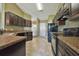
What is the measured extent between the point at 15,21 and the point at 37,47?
0.55m

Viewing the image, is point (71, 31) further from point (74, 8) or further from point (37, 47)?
point (37, 47)

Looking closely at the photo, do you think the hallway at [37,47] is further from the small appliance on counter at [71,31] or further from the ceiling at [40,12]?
the small appliance on counter at [71,31]

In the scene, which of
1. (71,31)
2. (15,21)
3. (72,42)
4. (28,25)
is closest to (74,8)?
(72,42)

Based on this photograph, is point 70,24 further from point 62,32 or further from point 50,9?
point 50,9

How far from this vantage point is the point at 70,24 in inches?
90.0

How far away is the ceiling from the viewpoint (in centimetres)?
179

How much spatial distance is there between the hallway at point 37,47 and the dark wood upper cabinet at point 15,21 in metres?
0.28

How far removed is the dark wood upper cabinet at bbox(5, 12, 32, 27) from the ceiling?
138 millimetres

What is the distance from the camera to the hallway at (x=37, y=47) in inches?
70.7

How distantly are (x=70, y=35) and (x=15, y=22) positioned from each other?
3.41ft

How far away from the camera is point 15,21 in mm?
1921

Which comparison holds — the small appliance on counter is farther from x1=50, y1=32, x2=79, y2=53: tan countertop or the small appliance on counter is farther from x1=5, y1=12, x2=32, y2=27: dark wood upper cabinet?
x1=5, y1=12, x2=32, y2=27: dark wood upper cabinet

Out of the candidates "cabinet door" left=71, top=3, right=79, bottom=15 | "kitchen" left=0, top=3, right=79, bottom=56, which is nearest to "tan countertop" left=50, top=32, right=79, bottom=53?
"kitchen" left=0, top=3, right=79, bottom=56

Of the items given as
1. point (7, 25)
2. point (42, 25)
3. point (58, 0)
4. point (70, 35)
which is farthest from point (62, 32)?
point (7, 25)
